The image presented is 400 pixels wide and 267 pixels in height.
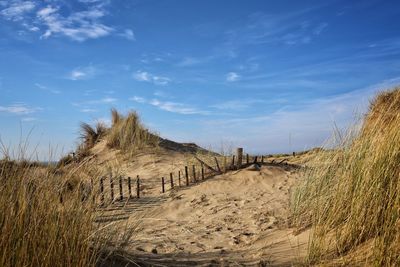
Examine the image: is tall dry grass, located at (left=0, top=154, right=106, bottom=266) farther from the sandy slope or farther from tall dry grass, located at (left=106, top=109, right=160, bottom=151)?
tall dry grass, located at (left=106, top=109, right=160, bottom=151)

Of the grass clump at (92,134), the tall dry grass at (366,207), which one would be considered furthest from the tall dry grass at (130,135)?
the tall dry grass at (366,207)

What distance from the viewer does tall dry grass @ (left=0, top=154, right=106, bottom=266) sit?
3.31m

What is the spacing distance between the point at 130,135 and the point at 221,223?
29.9 feet

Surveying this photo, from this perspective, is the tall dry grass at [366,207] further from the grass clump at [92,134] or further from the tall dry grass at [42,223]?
the grass clump at [92,134]

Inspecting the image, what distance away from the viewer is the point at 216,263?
5340 millimetres

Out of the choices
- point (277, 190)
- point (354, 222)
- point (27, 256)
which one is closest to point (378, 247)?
point (354, 222)

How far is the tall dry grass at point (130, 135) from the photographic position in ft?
53.3

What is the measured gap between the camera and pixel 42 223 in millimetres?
3545

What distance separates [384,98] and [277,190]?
4.51 m

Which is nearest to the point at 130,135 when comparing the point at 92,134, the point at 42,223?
the point at 92,134

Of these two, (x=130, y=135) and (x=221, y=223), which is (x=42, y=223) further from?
(x=130, y=135)

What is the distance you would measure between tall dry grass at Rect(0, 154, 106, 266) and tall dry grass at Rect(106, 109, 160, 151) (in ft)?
38.7

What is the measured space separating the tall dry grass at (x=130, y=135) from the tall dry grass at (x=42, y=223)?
1181cm

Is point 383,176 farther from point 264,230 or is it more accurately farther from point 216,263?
point 264,230
